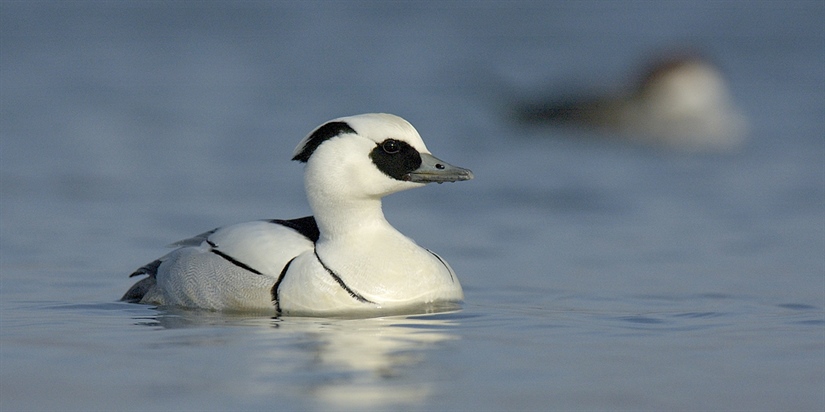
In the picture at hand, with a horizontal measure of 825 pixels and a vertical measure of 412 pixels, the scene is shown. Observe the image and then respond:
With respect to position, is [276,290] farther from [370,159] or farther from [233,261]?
[370,159]

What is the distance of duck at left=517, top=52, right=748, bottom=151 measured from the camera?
1784 cm

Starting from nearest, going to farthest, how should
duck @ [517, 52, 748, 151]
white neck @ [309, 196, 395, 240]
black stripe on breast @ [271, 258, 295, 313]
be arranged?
black stripe on breast @ [271, 258, 295, 313]
white neck @ [309, 196, 395, 240]
duck @ [517, 52, 748, 151]

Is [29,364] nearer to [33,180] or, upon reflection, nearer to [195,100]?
[33,180]

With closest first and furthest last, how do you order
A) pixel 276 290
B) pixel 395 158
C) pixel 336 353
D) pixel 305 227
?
pixel 336 353 → pixel 276 290 → pixel 395 158 → pixel 305 227

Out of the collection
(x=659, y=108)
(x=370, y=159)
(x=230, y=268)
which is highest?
(x=659, y=108)

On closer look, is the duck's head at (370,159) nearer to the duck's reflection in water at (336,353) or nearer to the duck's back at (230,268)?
the duck's back at (230,268)

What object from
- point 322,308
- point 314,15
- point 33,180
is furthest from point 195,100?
point 322,308

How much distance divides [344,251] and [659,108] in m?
12.2

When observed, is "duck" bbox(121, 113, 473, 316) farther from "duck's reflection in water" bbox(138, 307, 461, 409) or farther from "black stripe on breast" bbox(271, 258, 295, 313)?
"duck's reflection in water" bbox(138, 307, 461, 409)

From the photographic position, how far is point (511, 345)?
257 inches

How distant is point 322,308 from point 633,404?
8.54 ft

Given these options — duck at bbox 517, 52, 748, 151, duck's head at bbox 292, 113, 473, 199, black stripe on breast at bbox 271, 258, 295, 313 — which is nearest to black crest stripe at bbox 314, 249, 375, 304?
black stripe on breast at bbox 271, 258, 295, 313

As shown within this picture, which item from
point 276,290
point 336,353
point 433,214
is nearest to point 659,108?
point 433,214

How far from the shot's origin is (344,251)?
773 centimetres
